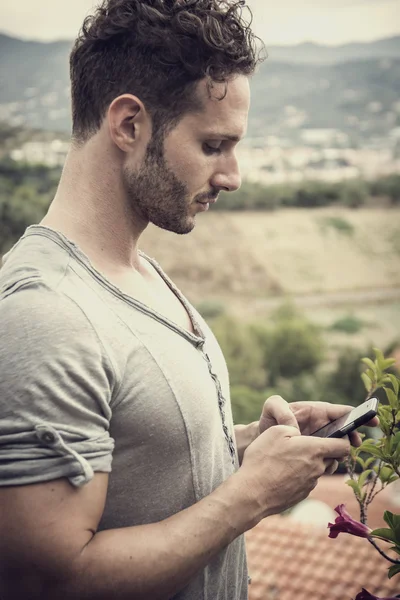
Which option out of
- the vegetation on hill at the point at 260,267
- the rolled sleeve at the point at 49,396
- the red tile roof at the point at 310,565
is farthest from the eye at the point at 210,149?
the vegetation on hill at the point at 260,267

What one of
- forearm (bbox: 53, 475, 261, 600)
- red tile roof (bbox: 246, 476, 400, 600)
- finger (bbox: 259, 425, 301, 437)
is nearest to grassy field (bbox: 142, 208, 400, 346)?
red tile roof (bbox: 246, 476, 400, 600)

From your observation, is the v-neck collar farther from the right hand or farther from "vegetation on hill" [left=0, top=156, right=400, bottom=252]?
"vegetation on hill" [left=0, top=156, right=400, bottom=252]

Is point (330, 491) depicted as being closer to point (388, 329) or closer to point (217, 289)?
point (388, 329)

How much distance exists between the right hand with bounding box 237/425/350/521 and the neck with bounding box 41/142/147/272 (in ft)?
1.52

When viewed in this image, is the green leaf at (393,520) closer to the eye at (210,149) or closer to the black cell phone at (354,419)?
the black cell phone at (354,419)

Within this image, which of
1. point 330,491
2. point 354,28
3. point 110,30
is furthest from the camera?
point 354,28

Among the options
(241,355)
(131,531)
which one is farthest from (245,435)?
(241,355)

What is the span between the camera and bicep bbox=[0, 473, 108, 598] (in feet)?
3.08

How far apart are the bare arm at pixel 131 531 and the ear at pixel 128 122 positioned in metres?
0.62

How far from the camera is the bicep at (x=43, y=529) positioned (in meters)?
0.94

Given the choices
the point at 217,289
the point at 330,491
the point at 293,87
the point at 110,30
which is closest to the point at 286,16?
the point at 293,87

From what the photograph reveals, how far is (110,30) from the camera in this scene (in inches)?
50.8

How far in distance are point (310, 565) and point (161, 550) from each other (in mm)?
6941

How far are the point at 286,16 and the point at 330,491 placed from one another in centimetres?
4282
